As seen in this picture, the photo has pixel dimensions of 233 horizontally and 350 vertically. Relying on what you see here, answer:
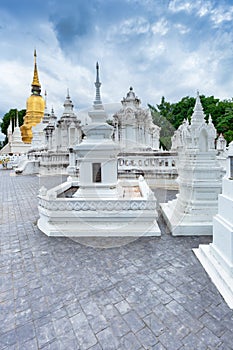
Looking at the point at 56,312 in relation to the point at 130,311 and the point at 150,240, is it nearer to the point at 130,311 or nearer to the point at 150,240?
the point at 130,311

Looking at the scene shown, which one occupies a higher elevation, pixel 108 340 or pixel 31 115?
pixel 31 115

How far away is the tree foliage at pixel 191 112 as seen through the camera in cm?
2927

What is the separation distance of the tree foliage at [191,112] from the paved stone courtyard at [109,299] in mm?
27331

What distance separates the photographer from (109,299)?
2.92 metres

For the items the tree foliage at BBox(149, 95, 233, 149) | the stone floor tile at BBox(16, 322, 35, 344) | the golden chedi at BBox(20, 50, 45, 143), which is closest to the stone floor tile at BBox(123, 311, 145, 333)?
the stone floor tile at BBox(16, 322, 35, 344)

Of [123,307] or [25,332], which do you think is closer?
[25,332]

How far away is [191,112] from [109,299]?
37073mm

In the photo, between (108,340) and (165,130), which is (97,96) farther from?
(165,130)

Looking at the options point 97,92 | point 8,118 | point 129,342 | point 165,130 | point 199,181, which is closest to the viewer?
point 129,342

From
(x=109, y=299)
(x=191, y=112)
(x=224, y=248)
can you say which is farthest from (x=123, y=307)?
(x=191, y=112)

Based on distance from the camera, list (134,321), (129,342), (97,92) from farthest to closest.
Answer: (97,92)
(134,321)
(129,342)

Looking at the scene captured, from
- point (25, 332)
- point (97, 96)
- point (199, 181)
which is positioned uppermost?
point (97, 96)

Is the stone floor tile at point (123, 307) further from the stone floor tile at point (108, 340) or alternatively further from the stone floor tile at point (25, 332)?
the stone floor tile at point (25, 332)

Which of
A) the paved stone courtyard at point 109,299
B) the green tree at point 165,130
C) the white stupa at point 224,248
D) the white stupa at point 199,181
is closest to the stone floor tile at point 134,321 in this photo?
the paved stone courtyard at point 109,299
